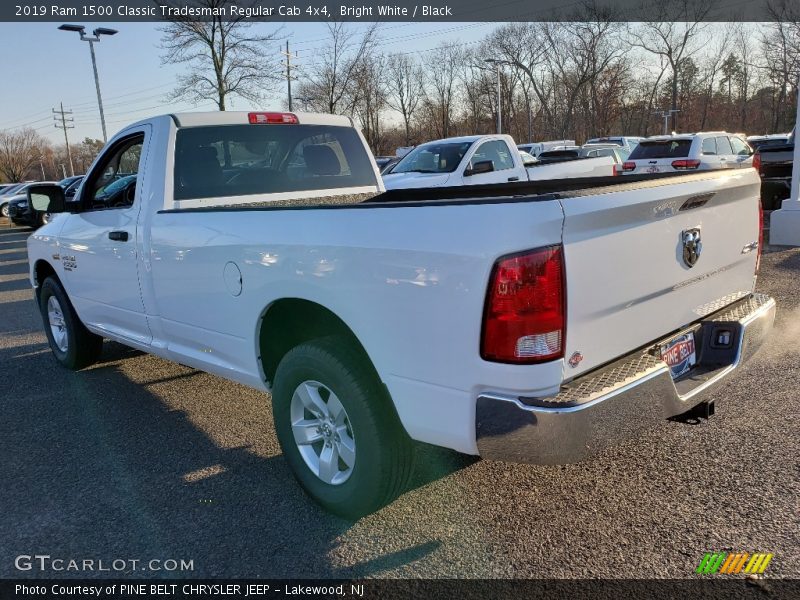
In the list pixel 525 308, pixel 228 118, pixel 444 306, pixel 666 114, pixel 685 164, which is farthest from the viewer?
pixel 666 114

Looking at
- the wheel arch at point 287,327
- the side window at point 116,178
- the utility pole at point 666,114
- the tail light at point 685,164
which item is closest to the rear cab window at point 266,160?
the side window at point 116,178

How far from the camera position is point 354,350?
2791 mm

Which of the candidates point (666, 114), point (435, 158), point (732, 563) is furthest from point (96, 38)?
point (666, 114)

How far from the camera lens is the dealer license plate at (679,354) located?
280cm

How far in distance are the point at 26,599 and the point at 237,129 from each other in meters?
3.15

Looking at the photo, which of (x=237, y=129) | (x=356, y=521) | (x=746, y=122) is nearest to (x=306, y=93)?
(x=237, y=129)

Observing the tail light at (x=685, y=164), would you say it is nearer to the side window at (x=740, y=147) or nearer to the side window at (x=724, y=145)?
the side window at (x=724, y=145)

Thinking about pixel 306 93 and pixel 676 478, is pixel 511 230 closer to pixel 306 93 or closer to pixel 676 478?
pixel 676 478

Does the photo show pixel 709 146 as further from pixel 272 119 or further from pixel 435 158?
pixel 272 119

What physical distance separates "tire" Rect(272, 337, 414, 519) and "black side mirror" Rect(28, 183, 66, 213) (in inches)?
121

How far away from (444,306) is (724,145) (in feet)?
53.8

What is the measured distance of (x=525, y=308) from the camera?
222cm

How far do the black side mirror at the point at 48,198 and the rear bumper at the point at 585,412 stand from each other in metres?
4.25

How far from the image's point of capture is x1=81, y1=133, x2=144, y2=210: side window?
15.0 feet
